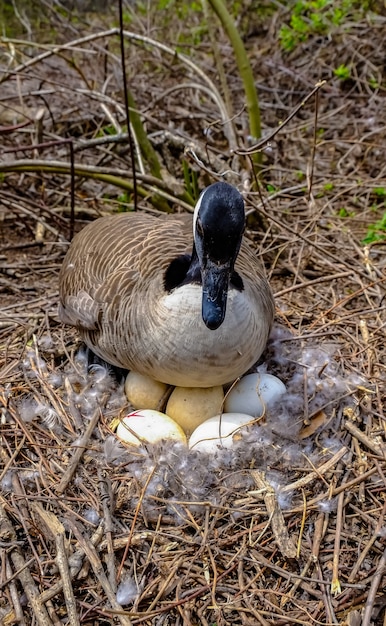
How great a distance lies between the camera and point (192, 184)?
4.52m

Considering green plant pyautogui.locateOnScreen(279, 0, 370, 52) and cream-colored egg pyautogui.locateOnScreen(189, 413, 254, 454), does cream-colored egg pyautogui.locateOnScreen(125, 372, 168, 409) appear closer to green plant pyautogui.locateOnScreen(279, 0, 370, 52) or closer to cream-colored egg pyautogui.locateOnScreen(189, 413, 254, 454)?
cream-colored egg pyautogui.locateOnScreen(189, 413, 254, 454)

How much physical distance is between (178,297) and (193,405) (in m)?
0.54

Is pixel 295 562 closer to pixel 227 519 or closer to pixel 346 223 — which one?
pixel 227 519

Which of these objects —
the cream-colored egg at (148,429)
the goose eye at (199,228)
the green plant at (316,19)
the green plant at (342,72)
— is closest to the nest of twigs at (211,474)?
the cream-colored egg at (148,429)

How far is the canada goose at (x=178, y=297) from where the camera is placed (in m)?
2.30

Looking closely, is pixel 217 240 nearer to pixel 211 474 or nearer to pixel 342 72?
pixel 211 474

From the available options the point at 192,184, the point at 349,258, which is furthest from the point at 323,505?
the point at 192,184

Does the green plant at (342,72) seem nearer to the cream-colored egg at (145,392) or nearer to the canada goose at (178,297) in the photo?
→ the canada goose at (178,297)

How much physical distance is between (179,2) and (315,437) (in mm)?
6371

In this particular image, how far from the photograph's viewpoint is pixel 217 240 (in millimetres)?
2246

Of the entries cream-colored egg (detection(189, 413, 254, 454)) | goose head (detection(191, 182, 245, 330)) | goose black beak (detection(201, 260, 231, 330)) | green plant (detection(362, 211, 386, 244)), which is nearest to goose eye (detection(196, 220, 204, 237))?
goose head (detection(191, 182, 245, 330))

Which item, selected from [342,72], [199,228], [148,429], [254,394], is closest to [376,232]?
[254,394]

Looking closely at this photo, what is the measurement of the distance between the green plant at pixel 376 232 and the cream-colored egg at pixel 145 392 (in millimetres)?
2028

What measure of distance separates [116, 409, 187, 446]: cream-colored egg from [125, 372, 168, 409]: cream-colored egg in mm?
159
